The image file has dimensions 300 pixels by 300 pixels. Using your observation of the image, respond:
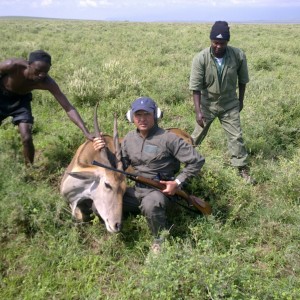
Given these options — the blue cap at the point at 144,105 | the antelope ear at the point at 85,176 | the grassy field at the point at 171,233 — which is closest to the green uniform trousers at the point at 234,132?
the grassy field at the point at 171,233

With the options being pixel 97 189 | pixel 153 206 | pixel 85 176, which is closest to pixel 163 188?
pixel 153 206

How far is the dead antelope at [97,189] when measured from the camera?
384 cm

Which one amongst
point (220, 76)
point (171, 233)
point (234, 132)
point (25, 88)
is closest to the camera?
point (171, 233)

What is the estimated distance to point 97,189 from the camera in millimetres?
4035

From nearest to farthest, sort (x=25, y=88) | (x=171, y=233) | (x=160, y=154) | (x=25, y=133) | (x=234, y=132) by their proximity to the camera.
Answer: (x=160, y=154)
(x=171, y=233)
(x=25, y=133)
(x=25, y=88)
(x=234, y=132)

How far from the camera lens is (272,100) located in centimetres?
834

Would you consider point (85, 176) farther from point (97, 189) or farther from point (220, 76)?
point (220, 76)

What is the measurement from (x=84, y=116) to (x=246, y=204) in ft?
12.0

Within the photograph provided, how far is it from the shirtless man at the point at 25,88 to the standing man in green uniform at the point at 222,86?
1.80 meters

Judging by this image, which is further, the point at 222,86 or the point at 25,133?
the point at 222,86

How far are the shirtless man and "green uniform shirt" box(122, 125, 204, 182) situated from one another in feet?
2.88

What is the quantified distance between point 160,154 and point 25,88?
2.32 m

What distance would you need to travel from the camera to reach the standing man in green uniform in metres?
5.29

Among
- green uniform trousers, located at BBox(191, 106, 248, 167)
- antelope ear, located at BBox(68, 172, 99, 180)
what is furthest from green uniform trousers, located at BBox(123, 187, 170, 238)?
green uniform trousers, located at BBox(191, 106, 248, 167)
